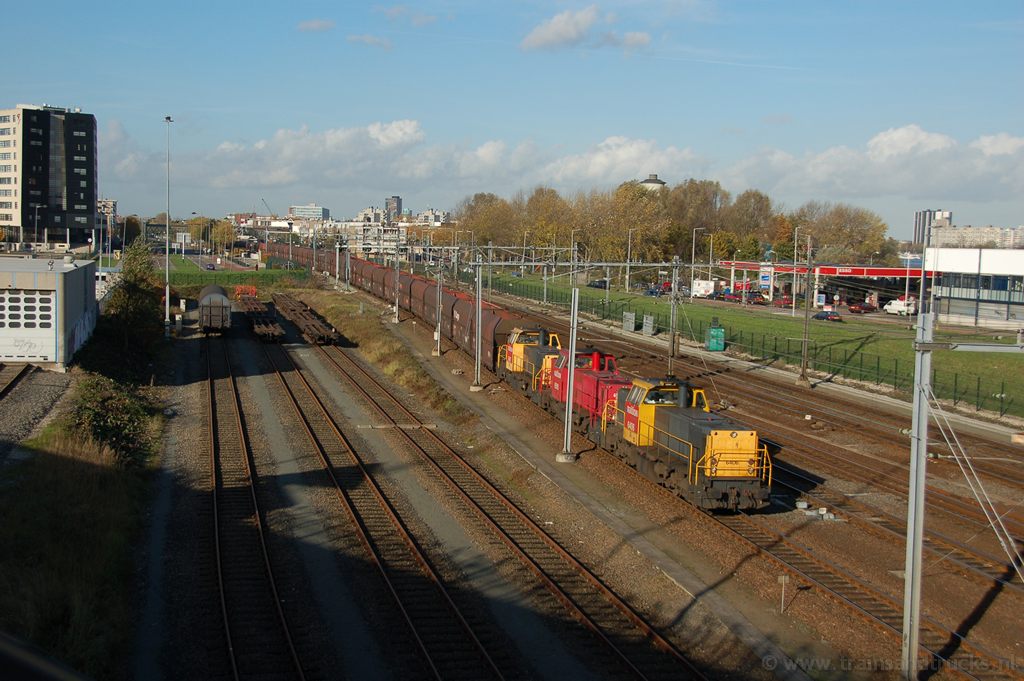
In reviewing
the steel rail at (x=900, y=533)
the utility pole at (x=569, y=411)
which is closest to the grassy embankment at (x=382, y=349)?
the utility pole at (x=569, y=411)

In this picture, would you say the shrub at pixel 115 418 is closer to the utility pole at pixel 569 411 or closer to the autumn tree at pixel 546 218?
the utility pole at pixel 569 411

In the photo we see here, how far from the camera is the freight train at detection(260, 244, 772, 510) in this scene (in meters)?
19.2

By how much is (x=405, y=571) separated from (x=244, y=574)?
3.04 metres

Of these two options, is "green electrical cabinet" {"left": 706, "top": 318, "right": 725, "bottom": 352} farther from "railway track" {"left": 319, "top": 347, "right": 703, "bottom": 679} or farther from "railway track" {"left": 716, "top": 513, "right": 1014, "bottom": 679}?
"railway track" {"left": 716, "top": 513, "right": 1014, "bottom": 679}

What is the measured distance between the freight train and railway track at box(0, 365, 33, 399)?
61.4 feet

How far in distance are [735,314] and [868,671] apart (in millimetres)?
61773

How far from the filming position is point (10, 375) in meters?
32.1

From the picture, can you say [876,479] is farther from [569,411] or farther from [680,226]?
[680,226]

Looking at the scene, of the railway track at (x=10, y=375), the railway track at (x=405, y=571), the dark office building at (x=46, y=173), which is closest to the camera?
the railway track at (x=405, y=571)

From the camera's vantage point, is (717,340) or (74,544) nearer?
(74,544)

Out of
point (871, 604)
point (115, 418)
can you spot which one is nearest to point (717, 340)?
point (115, 418)

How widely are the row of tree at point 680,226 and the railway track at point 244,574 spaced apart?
1844 inches

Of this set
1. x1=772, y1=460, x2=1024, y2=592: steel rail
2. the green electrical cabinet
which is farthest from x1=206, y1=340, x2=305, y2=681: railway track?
the green electrical cabinet

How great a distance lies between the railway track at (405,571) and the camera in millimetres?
12609
